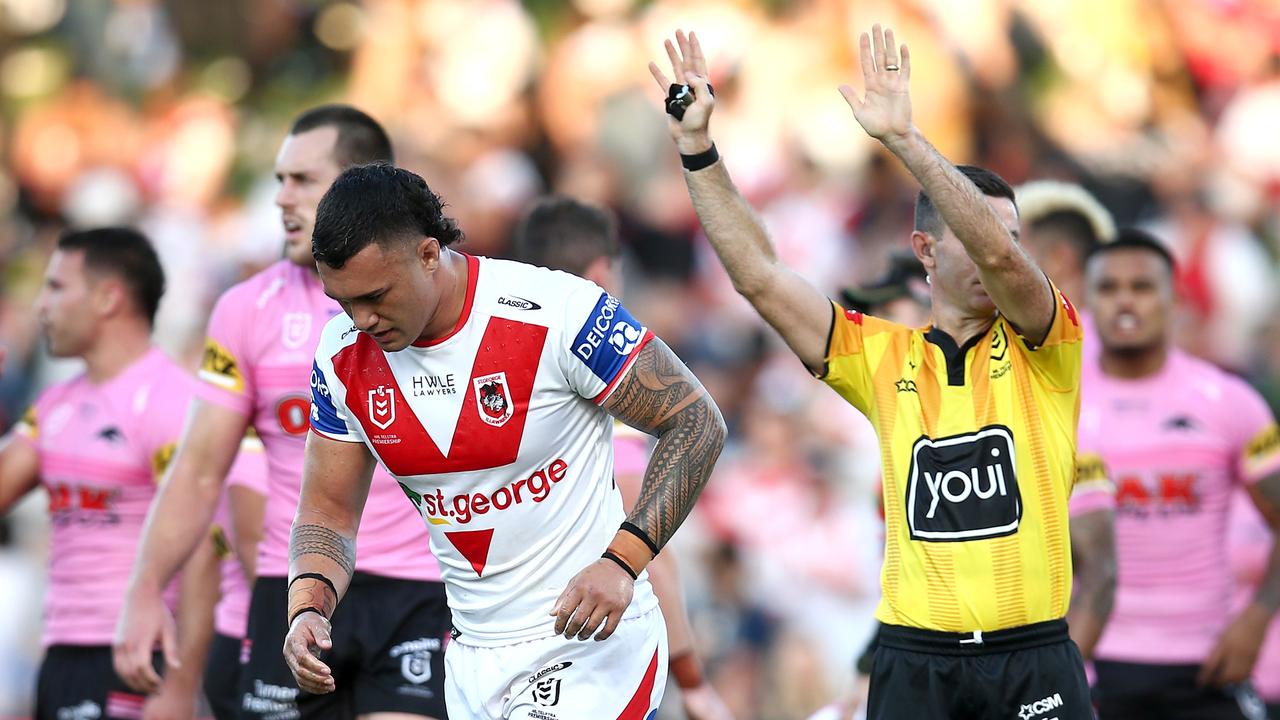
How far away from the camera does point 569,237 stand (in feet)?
23.4

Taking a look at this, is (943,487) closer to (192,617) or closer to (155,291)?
(192,617)

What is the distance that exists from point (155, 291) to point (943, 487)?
4202mm

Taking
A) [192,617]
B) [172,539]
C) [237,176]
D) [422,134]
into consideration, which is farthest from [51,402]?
[237,176]

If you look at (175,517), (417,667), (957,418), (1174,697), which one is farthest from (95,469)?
(1174,697)

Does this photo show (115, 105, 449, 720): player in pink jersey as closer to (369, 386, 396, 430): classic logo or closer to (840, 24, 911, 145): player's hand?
(369, 386, 396, 430): classic logo

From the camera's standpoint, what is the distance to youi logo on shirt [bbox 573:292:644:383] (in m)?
4.91

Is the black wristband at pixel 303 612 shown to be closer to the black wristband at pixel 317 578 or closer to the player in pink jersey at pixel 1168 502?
the black wristband at pixel 317 578

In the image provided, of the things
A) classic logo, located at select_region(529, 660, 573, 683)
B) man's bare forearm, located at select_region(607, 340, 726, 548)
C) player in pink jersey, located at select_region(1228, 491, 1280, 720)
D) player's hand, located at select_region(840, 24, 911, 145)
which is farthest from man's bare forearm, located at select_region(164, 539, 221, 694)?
player in pink jersey, located at select_region(1228, 491, 1280, 720)

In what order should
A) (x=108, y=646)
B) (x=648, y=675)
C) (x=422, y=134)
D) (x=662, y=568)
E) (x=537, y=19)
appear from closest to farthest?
(x=648, y=675) < (x=662, y=568) < (x=108, y=646) < (x=422, y=134) < (x=537, y=19)

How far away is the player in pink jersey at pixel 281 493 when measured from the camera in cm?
634

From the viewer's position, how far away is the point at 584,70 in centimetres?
1566

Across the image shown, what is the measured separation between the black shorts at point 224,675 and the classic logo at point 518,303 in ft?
10.3

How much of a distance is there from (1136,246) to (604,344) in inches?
150

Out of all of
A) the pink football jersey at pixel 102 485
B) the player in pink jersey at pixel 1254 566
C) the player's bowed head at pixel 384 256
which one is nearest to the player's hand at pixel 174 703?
the pink football jersey at pixel 102 485
